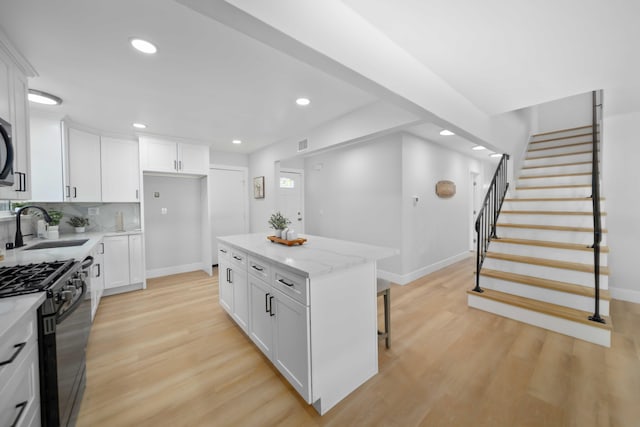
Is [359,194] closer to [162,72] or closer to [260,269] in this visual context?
[260,269]

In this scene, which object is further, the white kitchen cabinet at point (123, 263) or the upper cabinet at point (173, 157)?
the upper cabinet at point (173, 157)

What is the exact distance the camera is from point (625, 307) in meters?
2.99

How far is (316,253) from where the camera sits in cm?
200

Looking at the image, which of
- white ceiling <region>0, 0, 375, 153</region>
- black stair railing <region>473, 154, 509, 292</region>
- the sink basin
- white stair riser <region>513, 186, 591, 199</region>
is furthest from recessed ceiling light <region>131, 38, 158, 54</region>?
white stair riser <region>513, 186, 591, 199</region>

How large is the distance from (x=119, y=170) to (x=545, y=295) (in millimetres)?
5826

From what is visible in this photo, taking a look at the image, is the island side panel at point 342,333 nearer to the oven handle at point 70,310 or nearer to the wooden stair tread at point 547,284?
the oven handle at point 70,310

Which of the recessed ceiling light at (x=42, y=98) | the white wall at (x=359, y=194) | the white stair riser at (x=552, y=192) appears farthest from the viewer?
the white wall at (x=359, y=194)

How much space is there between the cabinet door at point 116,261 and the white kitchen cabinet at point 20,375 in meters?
2.90

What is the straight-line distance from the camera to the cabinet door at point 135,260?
3725 mm

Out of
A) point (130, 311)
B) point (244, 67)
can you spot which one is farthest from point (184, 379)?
point (244, 67)

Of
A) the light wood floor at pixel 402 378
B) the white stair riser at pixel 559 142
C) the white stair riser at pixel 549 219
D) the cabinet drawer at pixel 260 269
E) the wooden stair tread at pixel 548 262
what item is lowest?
the light wood floor at pixel 402 378

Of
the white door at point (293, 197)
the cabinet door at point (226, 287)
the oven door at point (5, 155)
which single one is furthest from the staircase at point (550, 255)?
the oven door at point (5, 155)

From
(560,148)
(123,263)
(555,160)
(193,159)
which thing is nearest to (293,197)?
(193,159)

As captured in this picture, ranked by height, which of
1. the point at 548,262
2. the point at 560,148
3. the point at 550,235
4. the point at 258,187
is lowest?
the point at 548,262
